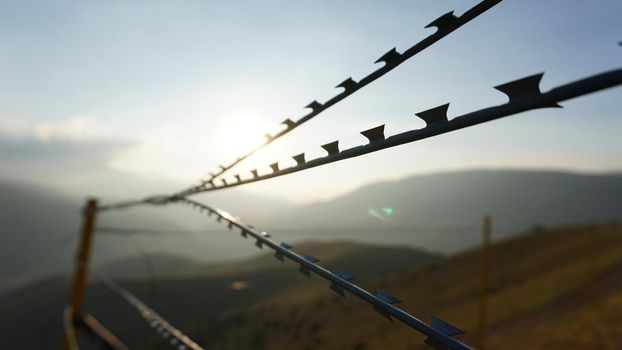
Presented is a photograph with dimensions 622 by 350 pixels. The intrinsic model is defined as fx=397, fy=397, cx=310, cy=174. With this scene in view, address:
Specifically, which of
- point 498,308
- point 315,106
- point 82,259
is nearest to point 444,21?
point 315,106

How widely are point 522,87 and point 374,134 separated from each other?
420mm

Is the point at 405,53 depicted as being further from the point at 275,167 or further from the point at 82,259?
the point at 82,259

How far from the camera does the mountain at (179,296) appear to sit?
5441 centimetres

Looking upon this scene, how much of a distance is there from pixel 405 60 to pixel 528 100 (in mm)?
458

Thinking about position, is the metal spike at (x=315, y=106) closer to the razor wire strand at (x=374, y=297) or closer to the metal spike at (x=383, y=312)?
the razor wire strand at (x=374, y=297)

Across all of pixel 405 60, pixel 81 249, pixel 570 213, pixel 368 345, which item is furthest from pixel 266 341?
pixel 570 213

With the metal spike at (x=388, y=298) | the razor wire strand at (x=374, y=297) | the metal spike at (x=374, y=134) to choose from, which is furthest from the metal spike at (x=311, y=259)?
the metal spike at (x=374, y=134)

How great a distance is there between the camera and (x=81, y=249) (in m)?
7.12

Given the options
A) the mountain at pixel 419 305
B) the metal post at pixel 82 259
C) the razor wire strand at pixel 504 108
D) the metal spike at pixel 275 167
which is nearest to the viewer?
the razor wire strand at pixel 504 108

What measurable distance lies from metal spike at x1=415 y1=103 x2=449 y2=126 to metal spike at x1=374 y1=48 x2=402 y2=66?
295mm

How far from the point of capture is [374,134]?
1.12 meters

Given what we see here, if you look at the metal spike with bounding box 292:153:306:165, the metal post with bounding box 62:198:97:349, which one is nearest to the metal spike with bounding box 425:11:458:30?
the metal spike with bounding box 292:153:306:165

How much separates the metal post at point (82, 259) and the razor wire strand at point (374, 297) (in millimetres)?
6018

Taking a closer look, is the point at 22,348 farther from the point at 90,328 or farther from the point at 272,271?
the point at 90,328
